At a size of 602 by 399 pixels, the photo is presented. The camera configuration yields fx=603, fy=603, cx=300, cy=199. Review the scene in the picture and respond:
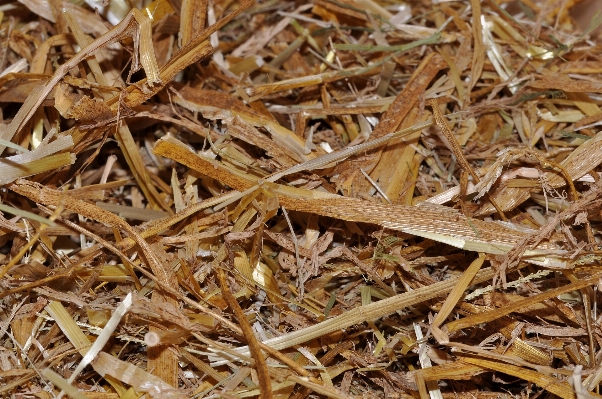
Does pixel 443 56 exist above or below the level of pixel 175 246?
above

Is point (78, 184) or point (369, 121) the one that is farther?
point (369, 121)

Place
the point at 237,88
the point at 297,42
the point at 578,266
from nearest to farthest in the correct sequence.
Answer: the point at 578,266 → the point at 237,88 → the point at 297,42

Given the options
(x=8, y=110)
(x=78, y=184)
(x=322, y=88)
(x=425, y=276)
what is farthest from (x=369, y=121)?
(x=8, y=110)

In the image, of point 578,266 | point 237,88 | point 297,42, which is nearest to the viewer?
point 578,266

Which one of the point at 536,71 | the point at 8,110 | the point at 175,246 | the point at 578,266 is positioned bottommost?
the point at 578,266

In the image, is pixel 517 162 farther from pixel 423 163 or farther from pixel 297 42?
pixel 297 42

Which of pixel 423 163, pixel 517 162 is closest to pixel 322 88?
pixel 423 163
